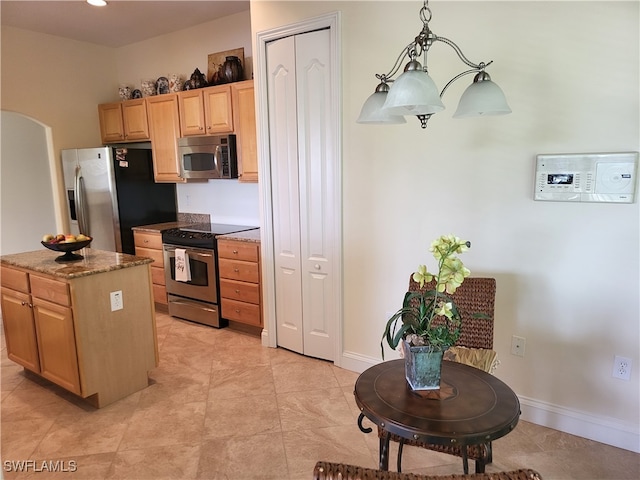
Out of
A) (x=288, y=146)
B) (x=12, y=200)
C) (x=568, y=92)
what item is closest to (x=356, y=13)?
(x=288, y=146)

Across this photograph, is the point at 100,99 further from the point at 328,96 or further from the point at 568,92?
the point at 568,92

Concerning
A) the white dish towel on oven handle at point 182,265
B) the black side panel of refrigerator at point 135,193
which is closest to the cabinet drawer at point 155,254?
the black side panel of refrigerator at point 135,193

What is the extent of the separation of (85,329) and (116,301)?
0.79ft

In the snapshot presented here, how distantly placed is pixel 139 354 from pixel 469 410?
7.60 feet

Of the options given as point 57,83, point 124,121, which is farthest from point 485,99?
point 57,83

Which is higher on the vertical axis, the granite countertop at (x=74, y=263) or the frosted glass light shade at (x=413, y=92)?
the frosted glass light shade at (x=413, y=92)

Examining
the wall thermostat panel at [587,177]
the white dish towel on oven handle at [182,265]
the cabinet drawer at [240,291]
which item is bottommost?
the cabinet drawer at [240,291]

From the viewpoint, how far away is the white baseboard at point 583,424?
2.12 m

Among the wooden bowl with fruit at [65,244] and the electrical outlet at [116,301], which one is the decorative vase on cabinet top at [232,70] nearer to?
the wooden bowl with fruit at [65,244]

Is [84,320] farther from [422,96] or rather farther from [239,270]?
[422,96]

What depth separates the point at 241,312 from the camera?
3730 mm

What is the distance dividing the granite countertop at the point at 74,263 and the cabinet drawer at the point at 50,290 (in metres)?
0.07

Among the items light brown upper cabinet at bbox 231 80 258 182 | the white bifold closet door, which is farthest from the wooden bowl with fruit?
light brown upper cabinet at bbox 231 80 258 182

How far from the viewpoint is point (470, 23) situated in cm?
227
